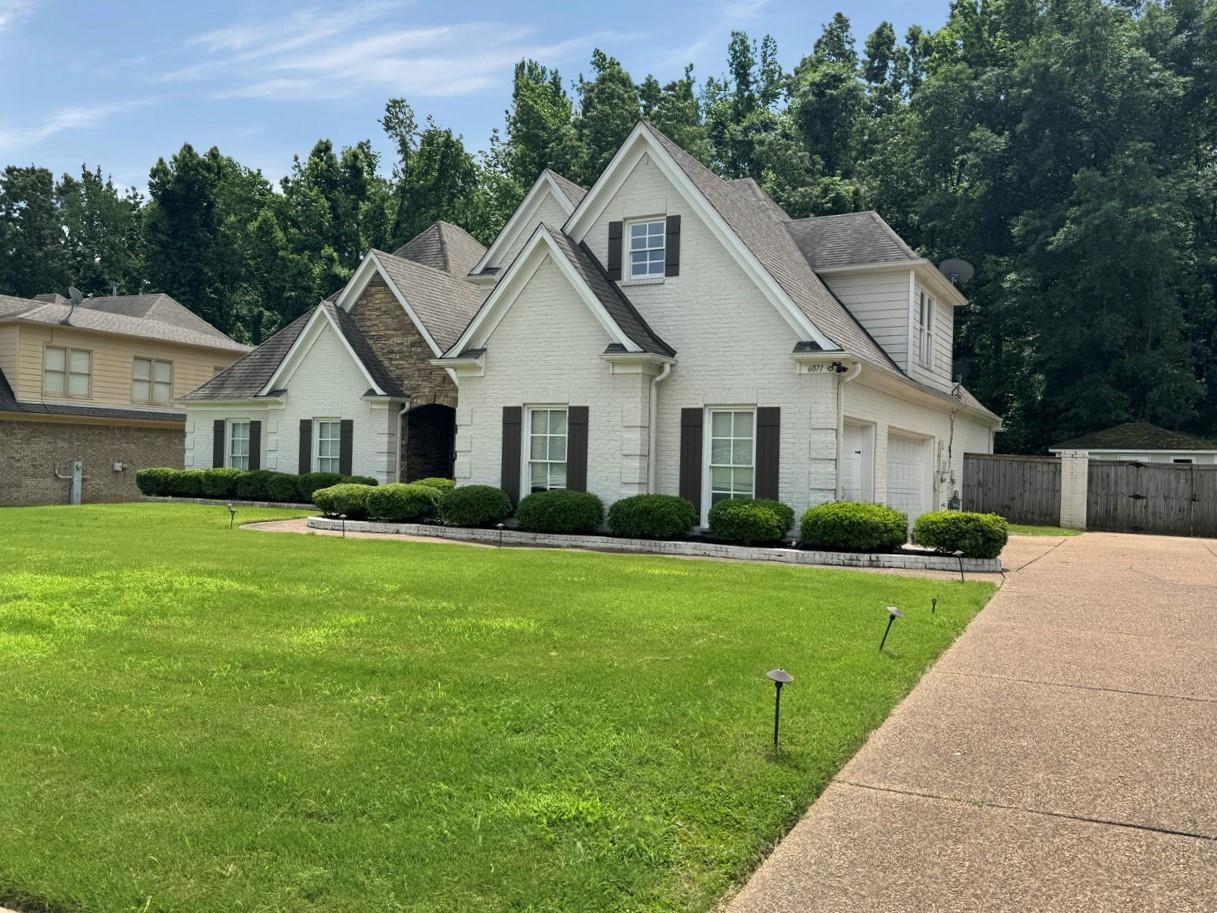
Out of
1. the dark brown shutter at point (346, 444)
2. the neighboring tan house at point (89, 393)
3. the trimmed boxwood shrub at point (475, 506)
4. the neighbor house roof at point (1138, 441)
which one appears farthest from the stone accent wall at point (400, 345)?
the neighbor house roof at point (1138, 441)

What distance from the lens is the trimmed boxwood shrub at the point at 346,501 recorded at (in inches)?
728

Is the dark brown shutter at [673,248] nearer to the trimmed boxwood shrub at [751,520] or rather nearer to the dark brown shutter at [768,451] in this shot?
the dark brown shutter at [768,451]

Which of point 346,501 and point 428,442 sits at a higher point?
point 428,442

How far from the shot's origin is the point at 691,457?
16.7 metres

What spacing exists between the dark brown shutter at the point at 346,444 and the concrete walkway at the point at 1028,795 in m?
17.9

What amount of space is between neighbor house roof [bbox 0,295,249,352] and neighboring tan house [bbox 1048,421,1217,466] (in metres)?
30.0

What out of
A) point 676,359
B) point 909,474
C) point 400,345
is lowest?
point 909,474

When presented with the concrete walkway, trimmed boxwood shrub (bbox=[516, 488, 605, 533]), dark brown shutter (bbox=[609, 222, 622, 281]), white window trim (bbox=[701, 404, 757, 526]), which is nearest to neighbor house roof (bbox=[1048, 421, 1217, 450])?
white window trim (bbox=[701, 404, 757, 526])

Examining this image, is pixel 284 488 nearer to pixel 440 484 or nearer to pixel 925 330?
pixel 440 484

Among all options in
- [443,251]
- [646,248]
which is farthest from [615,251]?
[443,251]

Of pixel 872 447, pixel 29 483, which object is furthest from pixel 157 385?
pixel 872 447

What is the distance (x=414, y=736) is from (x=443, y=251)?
24057mm

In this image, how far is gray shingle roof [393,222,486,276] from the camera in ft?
89.4

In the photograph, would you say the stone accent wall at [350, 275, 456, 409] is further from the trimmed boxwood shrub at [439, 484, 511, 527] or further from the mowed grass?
the mowed grass
